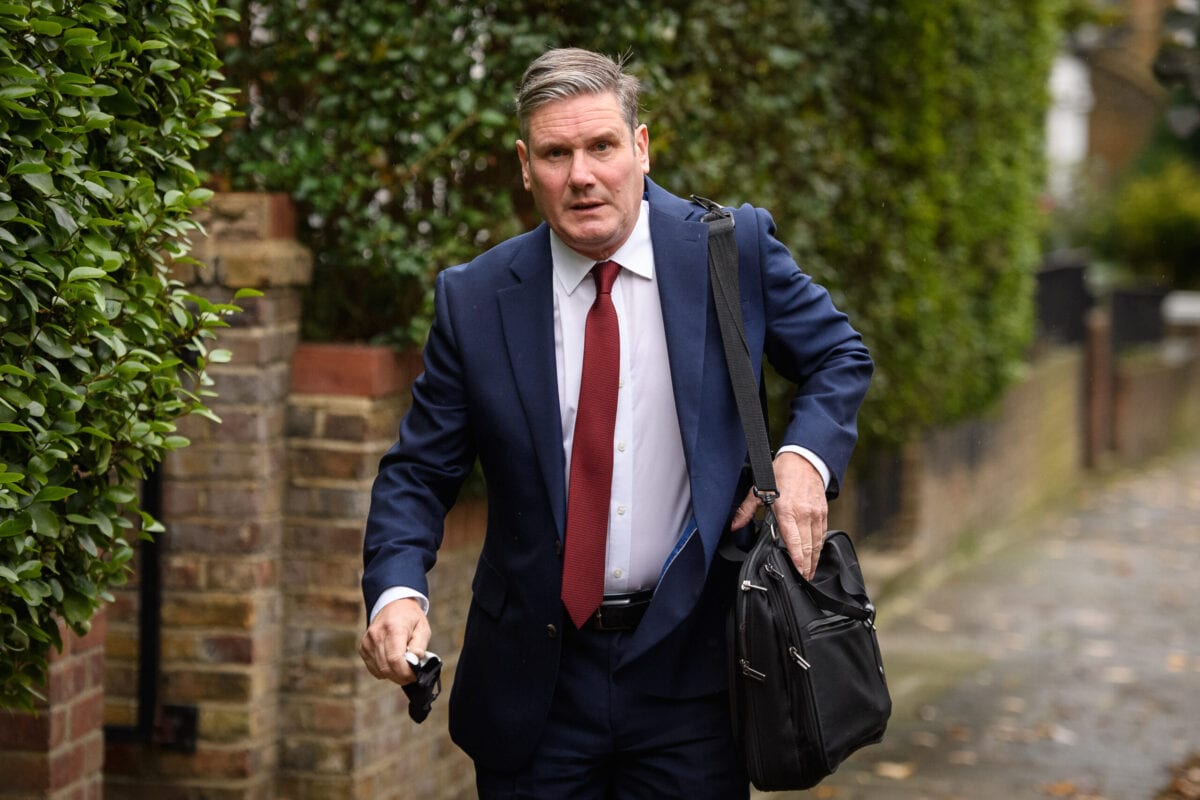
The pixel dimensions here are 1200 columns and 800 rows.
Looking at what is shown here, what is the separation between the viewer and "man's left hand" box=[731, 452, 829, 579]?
114 inches

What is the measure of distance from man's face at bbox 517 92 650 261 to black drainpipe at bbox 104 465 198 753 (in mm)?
1976

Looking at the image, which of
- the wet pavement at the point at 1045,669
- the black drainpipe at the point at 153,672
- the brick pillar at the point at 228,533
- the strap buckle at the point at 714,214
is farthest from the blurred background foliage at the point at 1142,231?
the strap buckle at the point at 714,214

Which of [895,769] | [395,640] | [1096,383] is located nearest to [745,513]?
[395,640]

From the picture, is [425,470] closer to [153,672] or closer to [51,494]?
[51,494]

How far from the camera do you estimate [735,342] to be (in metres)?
3.04

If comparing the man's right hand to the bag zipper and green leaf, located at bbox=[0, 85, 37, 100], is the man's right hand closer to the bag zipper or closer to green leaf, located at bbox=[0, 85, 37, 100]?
the bag zipper

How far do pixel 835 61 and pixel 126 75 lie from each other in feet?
15.5

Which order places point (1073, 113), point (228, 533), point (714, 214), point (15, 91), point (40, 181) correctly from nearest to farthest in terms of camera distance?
point (15, 91) → point (40, 181) → point (714, 214) → point (228, 533) → point (1073, 113)

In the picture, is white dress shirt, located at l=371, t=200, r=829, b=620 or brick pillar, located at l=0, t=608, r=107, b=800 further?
brick pillar, located at l=0, t=608, r=107, b=800

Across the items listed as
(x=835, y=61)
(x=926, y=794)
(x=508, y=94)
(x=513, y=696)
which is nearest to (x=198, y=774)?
(x=513, y=696)

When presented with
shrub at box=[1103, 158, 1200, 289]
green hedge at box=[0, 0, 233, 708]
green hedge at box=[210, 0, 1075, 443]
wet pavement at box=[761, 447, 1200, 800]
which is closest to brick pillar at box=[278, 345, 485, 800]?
green hedge at box=[210, 0, 1075, 443]

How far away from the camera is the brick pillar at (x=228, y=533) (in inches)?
175

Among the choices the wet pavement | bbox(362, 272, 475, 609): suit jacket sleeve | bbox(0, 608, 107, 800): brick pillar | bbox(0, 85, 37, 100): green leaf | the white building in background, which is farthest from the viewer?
the white building in background

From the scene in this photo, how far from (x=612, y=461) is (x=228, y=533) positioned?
1.82 meters
